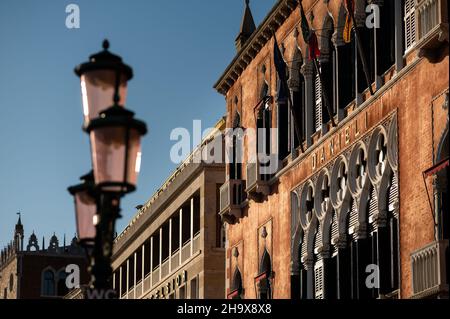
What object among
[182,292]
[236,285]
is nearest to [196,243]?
[182,292]

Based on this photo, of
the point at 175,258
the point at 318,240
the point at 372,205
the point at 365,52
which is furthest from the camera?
the point at 175,258

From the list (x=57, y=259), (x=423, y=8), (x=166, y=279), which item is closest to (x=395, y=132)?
(x=423, y=8)

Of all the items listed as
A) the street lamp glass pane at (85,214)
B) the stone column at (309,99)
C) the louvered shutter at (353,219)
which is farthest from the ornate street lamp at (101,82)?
the stone column at (309,99)

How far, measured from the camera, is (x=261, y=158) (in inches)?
1406

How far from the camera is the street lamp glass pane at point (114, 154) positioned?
10.3m

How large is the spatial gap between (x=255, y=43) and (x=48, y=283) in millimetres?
62354

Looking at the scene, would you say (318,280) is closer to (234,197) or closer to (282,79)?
(282,79)

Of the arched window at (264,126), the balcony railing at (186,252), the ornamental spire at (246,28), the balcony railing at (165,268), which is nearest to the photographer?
the arched window at (264,126)

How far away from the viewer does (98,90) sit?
10914 millimetres

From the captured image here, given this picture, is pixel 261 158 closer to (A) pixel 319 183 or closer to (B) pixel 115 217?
(A) pixel 319 183

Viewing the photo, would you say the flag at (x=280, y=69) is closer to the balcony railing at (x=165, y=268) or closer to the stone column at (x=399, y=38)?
the stone column at (x=399, y=38)

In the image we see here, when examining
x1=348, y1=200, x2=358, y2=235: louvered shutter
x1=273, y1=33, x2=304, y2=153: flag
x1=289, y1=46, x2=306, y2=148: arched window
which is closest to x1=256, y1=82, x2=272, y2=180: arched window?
x1=289, y1=46, x2=306, y2=148: arched window

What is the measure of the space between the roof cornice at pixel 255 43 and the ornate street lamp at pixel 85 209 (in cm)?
2168

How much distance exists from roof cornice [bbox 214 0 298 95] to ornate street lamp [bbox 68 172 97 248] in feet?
71.1
